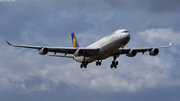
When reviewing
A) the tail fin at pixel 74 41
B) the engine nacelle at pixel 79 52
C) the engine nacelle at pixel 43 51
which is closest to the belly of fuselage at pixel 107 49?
the engine nacelle at pixel 79 52

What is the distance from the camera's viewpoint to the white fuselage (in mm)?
61625

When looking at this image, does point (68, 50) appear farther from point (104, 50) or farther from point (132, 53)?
point (132, 53)

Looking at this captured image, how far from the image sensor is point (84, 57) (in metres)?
71.0

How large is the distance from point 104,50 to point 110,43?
2.51 m

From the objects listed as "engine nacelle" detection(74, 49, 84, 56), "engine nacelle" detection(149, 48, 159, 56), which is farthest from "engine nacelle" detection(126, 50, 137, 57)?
"engine nacelle" detection(74, 49, 84, 56)

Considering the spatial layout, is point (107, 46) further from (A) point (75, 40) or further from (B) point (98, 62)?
(A) point (75, 40)

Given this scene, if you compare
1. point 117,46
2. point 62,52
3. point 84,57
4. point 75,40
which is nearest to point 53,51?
point 62,52

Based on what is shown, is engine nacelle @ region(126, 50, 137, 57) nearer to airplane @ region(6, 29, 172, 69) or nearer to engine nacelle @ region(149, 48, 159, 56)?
airplane @ region(6, 29, 172, 69)

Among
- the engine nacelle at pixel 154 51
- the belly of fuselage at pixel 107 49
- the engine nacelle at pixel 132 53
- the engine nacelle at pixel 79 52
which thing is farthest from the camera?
the engine nacelle at pixel 154 51

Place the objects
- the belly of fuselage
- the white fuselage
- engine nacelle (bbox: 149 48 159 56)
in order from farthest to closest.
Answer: engine nacelle (bbox: 149 48 159 56) < the belly of fuselage < the white fuselage

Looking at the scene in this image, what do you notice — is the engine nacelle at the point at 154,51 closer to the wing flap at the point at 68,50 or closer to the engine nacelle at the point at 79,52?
the wing flap at the point at 68,50

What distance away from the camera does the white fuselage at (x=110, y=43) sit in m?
61.6

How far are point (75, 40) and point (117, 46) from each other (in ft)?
76.7

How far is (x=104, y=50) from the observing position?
65.3 metres
